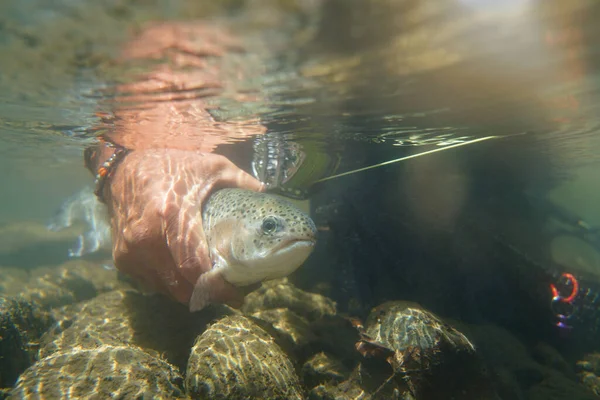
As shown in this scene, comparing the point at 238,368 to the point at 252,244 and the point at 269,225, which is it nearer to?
the point at 252,244

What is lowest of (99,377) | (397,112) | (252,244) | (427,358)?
(427,358)

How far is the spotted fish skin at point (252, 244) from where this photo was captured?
4.23 meters

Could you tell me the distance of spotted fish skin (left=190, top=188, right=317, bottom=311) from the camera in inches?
166

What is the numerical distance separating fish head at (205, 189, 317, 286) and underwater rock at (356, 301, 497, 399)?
1.90 m

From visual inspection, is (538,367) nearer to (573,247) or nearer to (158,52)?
(158,52)

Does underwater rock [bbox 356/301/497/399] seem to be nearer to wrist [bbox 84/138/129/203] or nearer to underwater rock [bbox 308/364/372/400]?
underwater rock [bbox 308/364/372/400]

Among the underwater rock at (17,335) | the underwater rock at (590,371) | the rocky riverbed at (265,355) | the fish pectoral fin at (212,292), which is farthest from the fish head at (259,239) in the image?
the underwater rock at (590,371)

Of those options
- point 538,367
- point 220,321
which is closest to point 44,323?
point 220,321

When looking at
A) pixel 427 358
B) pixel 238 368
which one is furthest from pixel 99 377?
pixel 427 358

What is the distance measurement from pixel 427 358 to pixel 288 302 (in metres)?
3.40

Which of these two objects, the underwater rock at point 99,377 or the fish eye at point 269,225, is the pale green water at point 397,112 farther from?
the underwater rock at point 99,377

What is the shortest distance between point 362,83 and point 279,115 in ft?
8.27

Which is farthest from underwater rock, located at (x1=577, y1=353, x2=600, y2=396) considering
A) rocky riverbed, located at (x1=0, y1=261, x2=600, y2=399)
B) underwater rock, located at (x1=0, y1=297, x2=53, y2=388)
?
underwater rock, located at (x1=0, y1=297, x2=53, y2=388)

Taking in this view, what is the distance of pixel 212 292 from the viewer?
15.1 feet
